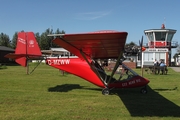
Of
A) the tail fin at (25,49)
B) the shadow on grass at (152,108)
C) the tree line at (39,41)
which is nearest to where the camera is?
the shadow on grass at (152,108)

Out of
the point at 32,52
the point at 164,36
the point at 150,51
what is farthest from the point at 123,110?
the point at 164,36

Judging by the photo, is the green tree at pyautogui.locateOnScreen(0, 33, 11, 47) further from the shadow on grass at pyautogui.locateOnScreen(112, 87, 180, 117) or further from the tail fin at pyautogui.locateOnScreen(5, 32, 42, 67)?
the shadow on grass at pyautogui.locateOnScreen(112, 87, 180, 117)

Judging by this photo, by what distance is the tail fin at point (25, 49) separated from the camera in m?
13.0

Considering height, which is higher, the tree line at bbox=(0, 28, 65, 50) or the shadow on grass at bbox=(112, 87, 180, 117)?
the tree line at bbox=(0, 28, 65, 50)

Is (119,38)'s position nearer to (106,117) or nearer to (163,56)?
(106,117)

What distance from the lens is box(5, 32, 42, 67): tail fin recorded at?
13038 millimetres

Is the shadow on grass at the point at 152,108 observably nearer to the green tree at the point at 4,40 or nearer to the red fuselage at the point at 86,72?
the red fuselage at the point at 86,72

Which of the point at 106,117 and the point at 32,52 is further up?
the point at 32,52

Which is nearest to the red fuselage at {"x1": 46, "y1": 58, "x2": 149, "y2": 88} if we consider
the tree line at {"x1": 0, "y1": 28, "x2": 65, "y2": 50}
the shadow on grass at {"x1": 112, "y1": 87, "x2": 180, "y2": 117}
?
the shadow on grass at {"x1": 112, "y1": 87, "x2": 180, "y2": 117}

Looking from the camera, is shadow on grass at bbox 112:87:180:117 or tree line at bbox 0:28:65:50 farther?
tree line at bbox 0:28:65:50

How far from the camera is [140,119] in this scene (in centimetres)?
650

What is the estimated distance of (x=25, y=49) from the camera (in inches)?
530

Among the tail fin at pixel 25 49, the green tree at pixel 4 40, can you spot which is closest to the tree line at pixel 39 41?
the green tree at pixel 4 40

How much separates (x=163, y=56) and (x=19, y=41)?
38016 mm
